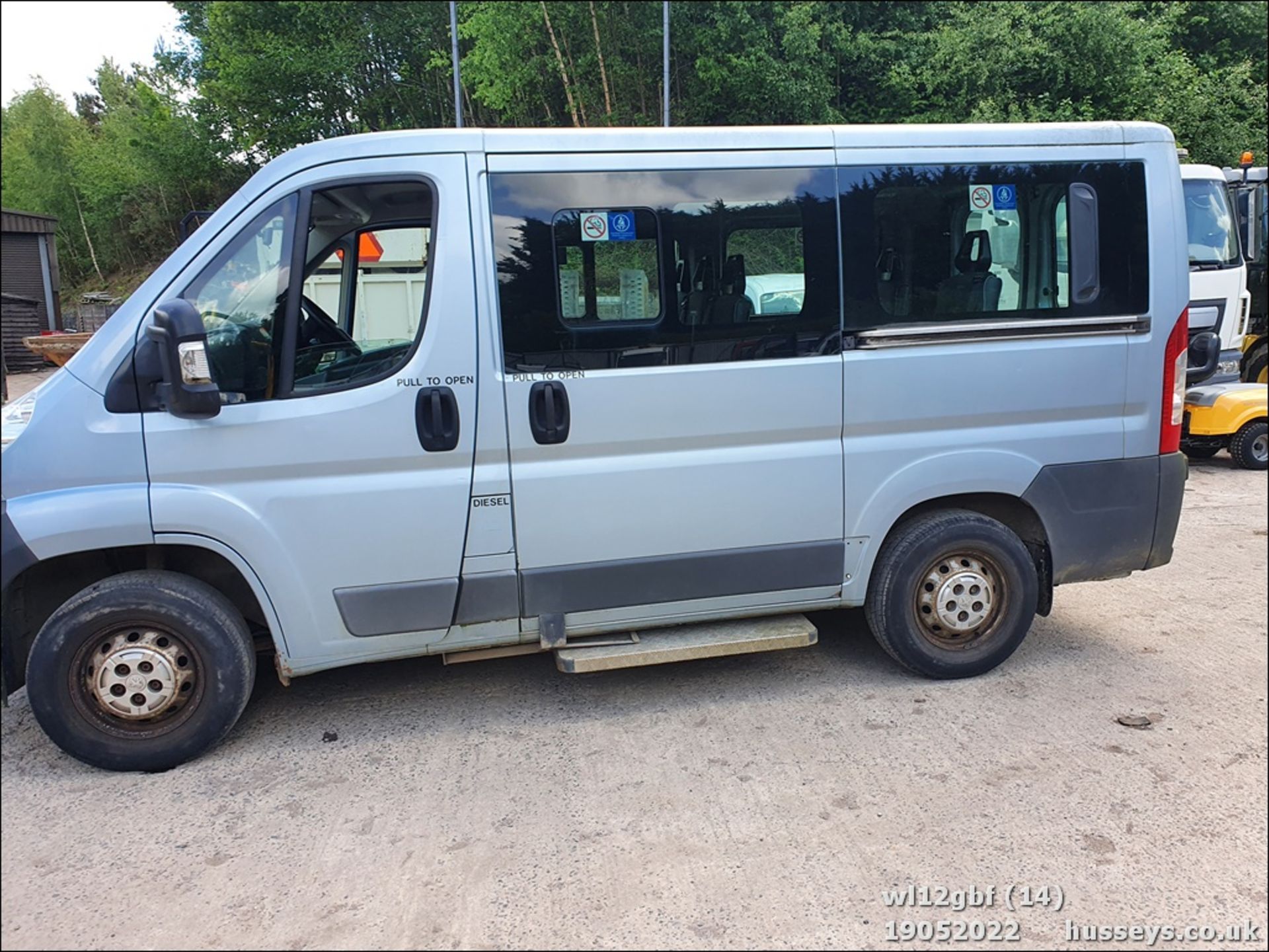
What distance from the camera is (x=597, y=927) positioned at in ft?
9.45

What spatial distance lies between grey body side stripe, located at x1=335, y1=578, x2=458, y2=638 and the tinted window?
1.00 meters

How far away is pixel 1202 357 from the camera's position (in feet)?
31.7

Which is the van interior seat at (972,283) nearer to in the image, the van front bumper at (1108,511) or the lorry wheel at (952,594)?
the van front bumper at (1108,511)

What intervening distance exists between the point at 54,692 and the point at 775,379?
317 cm

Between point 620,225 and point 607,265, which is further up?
point 620,225

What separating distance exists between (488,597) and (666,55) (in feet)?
62.2

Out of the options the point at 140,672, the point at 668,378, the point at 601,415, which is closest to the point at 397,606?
the point at 140,672

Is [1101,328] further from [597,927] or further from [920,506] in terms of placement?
[597,927]

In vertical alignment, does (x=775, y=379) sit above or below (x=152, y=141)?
below

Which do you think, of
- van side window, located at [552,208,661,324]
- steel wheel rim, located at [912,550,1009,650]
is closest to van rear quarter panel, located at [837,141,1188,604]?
steel wheel rim, located at [912,550,1009,650]

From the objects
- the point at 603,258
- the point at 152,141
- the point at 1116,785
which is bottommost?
the point at 1116,785

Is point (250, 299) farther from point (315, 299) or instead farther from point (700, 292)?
point (700, 292)

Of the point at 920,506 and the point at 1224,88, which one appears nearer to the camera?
the point at 920,506

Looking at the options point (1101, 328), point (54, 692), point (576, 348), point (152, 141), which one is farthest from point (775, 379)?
point (152, 141)
